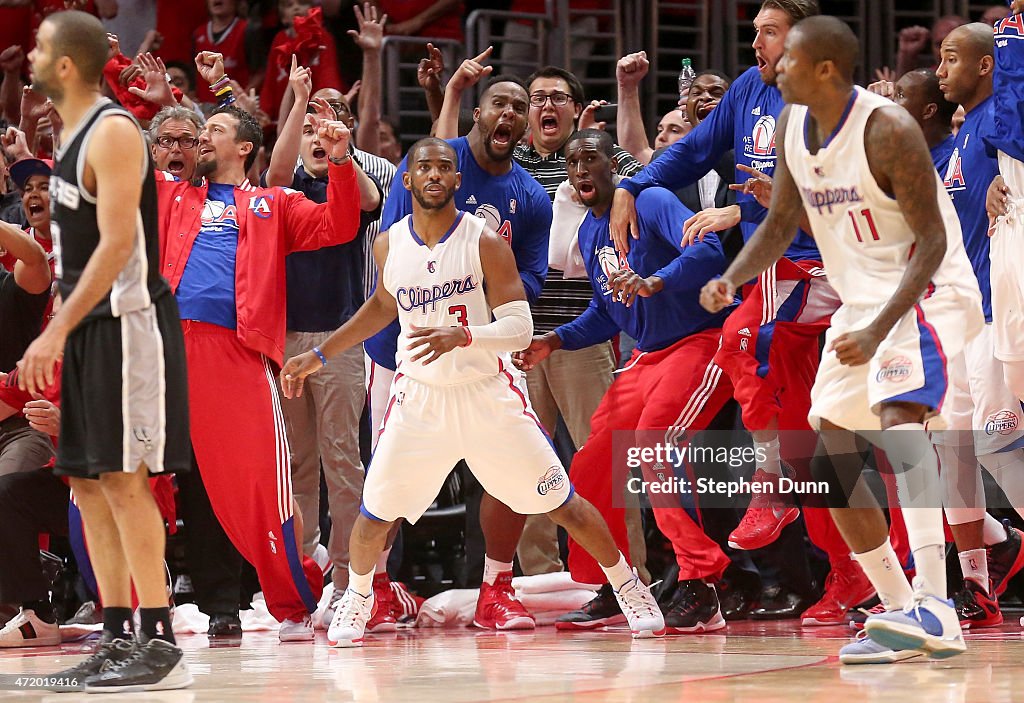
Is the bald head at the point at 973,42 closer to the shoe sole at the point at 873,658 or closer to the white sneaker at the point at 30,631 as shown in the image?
the shoe sole at the point at 873,658

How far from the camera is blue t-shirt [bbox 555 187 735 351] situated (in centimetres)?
645

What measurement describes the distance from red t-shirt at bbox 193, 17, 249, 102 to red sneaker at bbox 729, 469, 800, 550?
19.1ft

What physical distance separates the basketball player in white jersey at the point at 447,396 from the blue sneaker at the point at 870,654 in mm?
1578

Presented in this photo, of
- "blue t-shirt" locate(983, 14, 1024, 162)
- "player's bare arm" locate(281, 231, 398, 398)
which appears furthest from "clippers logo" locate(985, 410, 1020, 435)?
"player's bare arm" locate(281, 231, 398, 398)

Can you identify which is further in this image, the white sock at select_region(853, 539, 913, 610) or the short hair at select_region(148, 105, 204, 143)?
the short hair at select_region(148, 105, 204, 143)

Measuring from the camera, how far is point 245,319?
6.54m

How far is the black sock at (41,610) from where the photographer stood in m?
6.73

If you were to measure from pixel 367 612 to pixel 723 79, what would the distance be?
11.2ft

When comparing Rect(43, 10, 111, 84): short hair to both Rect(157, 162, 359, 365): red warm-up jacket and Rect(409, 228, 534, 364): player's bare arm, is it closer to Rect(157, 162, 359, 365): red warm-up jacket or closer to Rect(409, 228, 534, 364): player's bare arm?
Rect(409, 228, 534, 364): player's bare arm

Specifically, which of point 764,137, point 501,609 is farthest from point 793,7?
point 501,609

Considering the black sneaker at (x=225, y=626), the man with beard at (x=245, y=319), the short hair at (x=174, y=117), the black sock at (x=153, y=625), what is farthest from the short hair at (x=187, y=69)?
the black sock at (x=153, y=625)

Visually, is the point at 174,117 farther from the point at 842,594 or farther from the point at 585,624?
the point at 842,594

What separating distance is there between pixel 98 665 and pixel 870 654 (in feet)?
8.25

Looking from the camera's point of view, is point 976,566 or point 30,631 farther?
point 30,631
